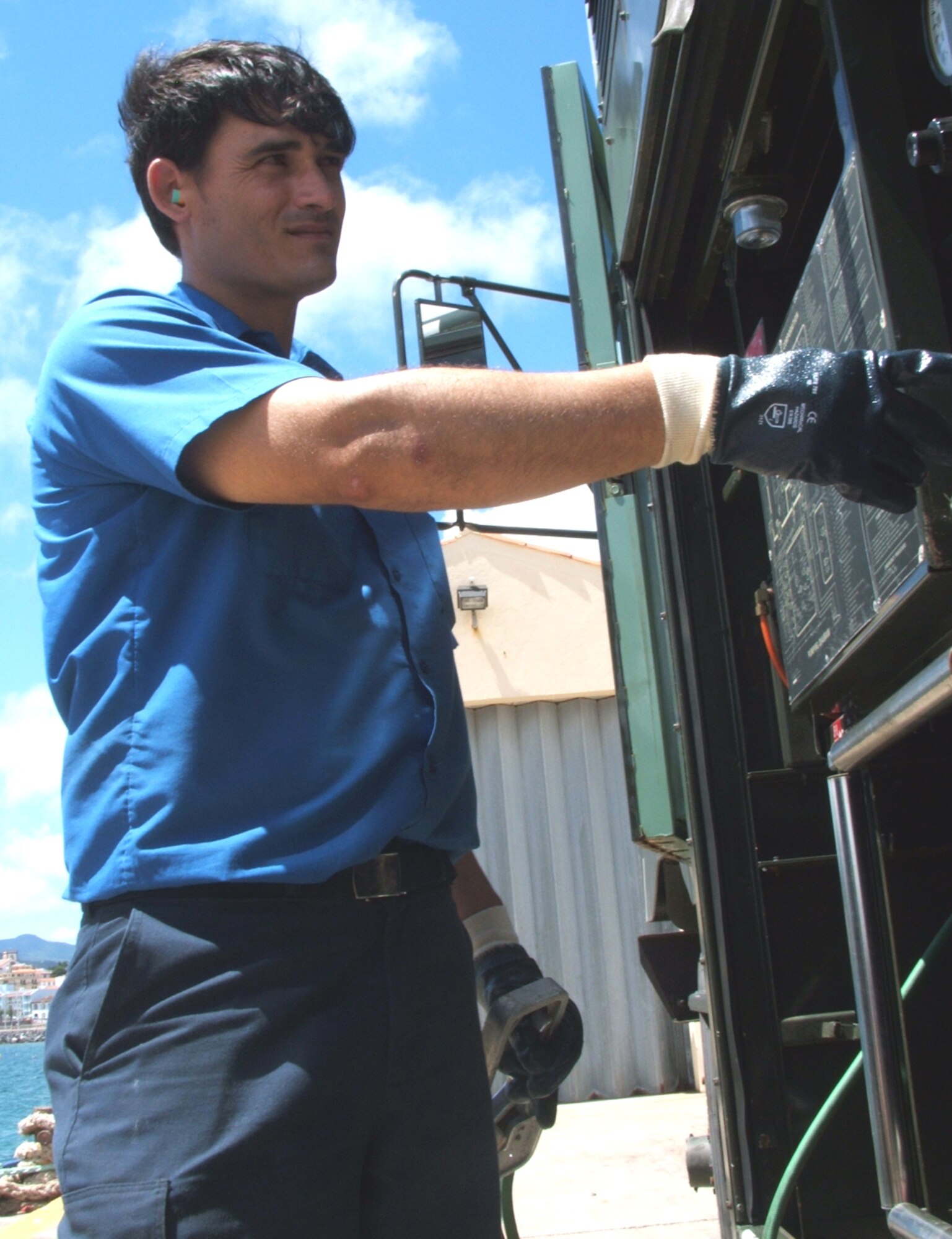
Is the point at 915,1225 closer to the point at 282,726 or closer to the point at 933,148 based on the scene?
the point at 282,726

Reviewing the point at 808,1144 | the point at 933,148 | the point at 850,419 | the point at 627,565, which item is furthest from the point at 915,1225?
the point at 627,565

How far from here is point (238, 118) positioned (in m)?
1.78

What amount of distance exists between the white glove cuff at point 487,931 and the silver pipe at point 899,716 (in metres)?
0.70

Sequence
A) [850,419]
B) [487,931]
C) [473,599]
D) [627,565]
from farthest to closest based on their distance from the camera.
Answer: [473,599]
[627,565]
[487,931]
[850,419]

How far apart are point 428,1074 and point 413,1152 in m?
0.09

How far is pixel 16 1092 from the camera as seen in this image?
60.6ft

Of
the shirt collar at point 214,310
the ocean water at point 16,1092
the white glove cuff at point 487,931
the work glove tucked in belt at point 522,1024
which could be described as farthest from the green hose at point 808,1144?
the ocean water at point 16,1092

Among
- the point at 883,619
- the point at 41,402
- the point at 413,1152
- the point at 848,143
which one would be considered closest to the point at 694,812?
the point at 883,619

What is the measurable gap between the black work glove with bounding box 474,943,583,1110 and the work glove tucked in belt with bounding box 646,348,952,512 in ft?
3.10

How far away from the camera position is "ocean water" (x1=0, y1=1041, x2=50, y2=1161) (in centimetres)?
1070

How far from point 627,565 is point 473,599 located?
23.5 ft

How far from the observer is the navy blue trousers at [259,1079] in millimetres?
1243

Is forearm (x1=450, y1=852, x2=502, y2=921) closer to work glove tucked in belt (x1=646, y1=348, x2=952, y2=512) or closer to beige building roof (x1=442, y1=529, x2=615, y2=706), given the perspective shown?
work glove tucked in belt (x1=646, y1=348, x2=952, y2=512)

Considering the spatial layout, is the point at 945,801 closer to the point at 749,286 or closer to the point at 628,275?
the point at 749,286
